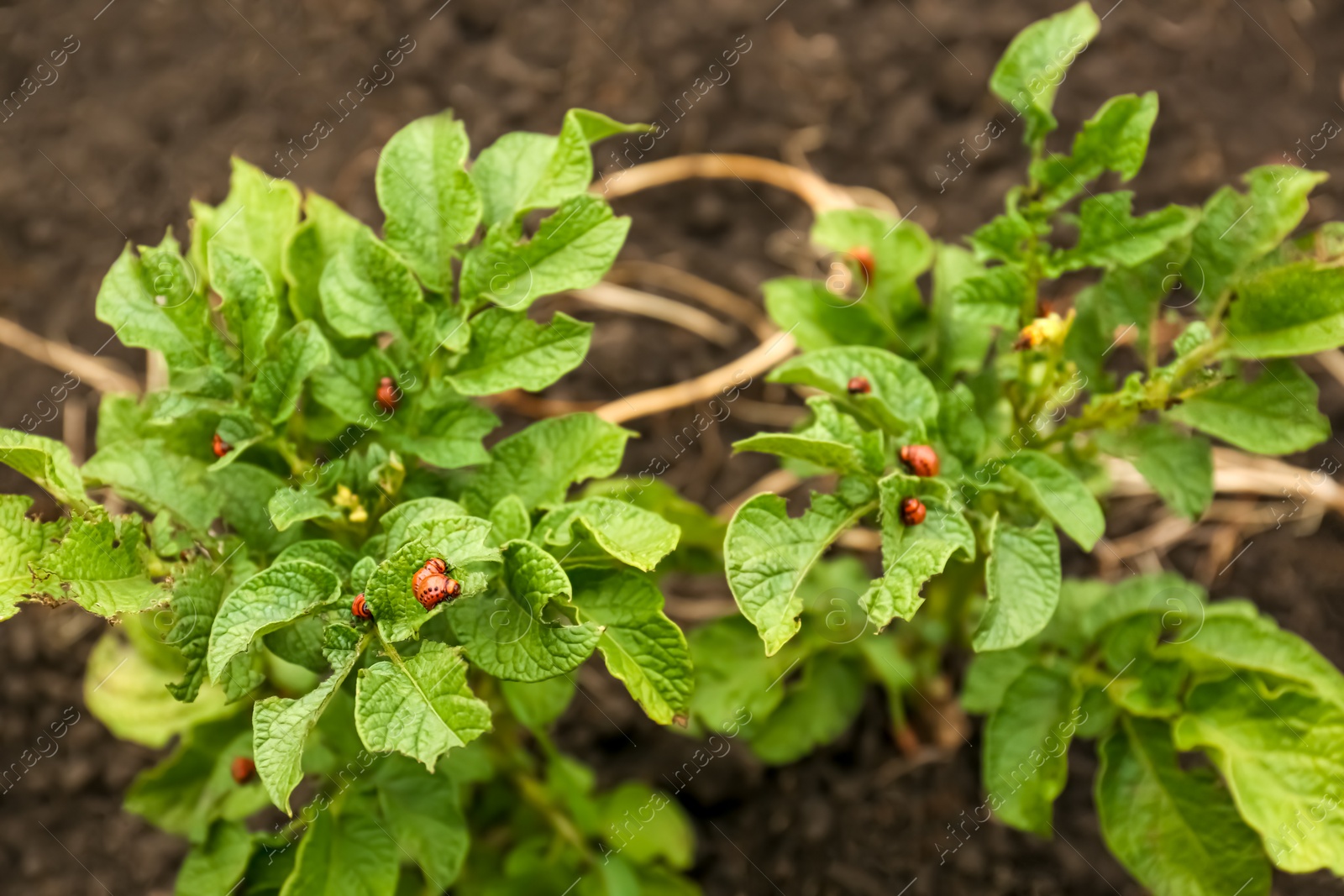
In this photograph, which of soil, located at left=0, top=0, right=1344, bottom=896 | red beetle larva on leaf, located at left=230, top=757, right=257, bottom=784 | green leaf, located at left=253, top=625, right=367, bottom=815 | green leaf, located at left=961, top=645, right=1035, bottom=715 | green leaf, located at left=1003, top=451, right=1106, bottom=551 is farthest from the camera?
soil, located at left=0, top=0, right=1344, bottom=896

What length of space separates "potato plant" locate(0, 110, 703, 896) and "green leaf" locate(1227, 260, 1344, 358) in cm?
89

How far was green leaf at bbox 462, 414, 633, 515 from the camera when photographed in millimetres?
1537

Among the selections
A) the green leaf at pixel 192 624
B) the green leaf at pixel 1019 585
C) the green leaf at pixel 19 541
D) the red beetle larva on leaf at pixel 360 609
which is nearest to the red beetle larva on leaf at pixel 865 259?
the green leaf at pixel 1019 585

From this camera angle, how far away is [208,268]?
1.55m

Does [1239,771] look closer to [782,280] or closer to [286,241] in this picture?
[782,280]

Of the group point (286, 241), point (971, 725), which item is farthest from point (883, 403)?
point (971, 725)

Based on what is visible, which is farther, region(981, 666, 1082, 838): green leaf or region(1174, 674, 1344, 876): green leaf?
region(981, 666, 1082, 838): green leaf

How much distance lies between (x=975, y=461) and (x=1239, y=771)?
1.82 ft

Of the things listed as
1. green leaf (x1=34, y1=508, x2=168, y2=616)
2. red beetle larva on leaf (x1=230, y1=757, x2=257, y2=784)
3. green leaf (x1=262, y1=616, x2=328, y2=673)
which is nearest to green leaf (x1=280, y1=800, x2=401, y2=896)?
red beetle larva on leaf (x1=230, y1=757, x2=257, y2=784)

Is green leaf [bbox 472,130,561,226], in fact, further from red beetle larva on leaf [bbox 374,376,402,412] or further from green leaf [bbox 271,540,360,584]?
green leaf [bbox 271,540,360,584]

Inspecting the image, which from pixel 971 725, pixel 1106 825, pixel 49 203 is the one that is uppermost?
pixel 49 203

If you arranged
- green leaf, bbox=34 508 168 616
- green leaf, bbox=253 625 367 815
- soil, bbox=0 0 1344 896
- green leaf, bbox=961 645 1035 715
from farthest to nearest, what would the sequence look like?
soil, bbox=0 0 1344 896
green leaf, bbox=961 645 1035 715
green leaf, bbox=34 508 168 616
green leaf, bbox=253 625 367 815

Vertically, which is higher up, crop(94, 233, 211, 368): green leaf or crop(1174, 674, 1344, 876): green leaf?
crop(94, 233, 211, 368): green leaf

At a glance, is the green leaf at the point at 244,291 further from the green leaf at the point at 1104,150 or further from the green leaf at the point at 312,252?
the green leaf at the point at 1104,150
